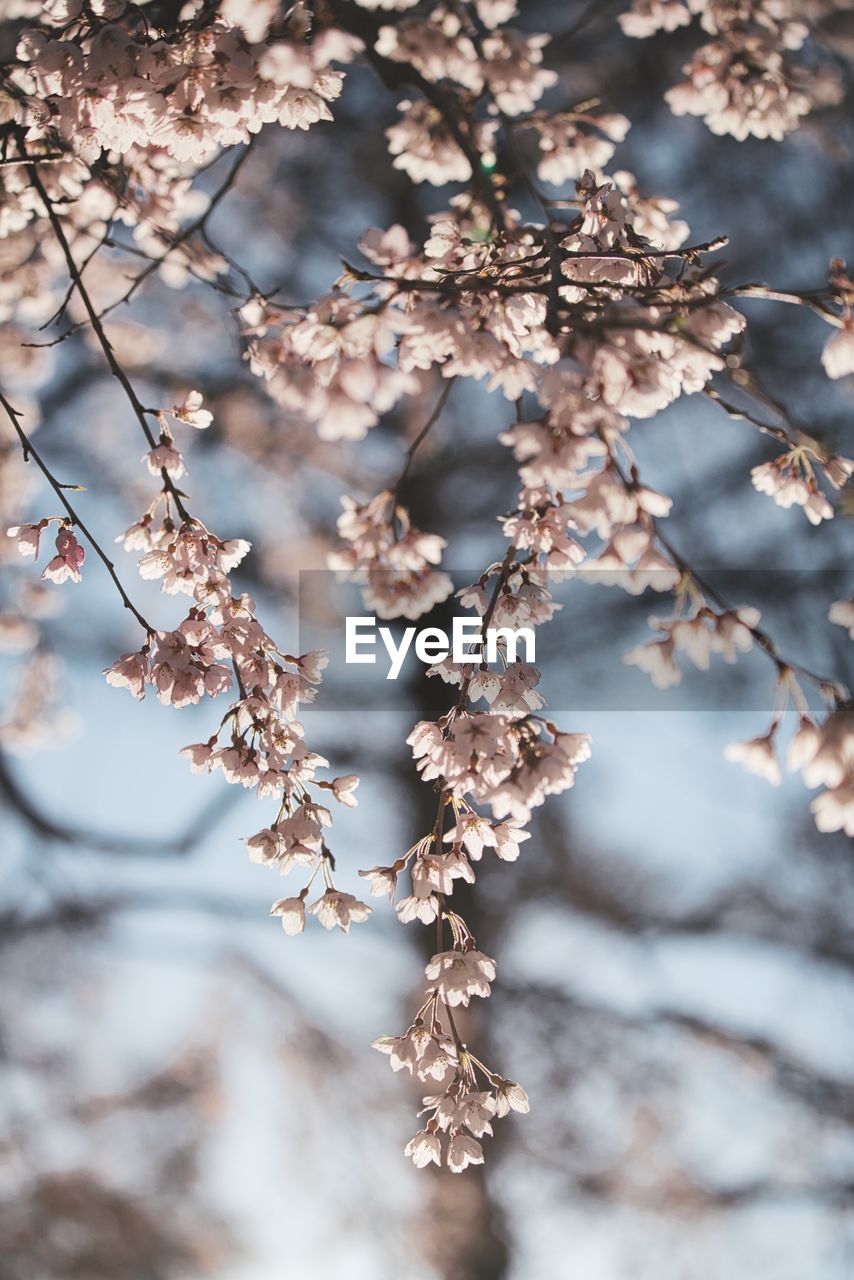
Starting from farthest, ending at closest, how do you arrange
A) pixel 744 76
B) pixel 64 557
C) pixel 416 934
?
pixel 416 934 → pixel 744 76 → pixel 64 557

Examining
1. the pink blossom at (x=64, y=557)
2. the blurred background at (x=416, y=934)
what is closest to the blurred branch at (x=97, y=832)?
the blurred background at (x=416, y=934)

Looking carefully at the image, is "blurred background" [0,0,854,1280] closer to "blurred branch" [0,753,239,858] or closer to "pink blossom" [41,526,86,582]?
"blurred branch" [0,753,239,858]

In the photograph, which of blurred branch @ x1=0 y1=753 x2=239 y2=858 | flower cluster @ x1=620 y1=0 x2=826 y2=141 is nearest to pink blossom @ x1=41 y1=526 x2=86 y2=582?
flower cluster @ x1=620 y1=0 x2=826 y2=141

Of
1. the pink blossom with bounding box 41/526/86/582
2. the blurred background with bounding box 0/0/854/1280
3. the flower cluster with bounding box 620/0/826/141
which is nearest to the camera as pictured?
the pink blossom with bounding box 41/526/86/582

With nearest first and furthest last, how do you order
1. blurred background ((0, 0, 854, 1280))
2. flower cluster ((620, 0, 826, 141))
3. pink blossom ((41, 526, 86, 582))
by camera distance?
pink blossom ((41, 526, 86, 582)), flower cluster ((620, 0, 826, 141)), blurred background ((0, 0, 854, 1280))

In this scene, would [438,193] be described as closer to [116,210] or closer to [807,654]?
[807,654]

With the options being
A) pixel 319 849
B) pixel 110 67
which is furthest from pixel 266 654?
pixel 110 67

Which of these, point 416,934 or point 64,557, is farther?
point 416,934

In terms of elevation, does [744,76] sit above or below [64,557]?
above

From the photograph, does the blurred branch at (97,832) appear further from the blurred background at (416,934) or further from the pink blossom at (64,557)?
the pink blossom at (64,557)

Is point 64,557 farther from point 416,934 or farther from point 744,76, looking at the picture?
point 416,934

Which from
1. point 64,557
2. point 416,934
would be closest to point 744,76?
Result: point 64,557

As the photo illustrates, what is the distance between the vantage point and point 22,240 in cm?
141

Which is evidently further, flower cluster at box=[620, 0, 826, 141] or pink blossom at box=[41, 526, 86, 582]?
flower cluster at box=[620, 0, 826, 141]
